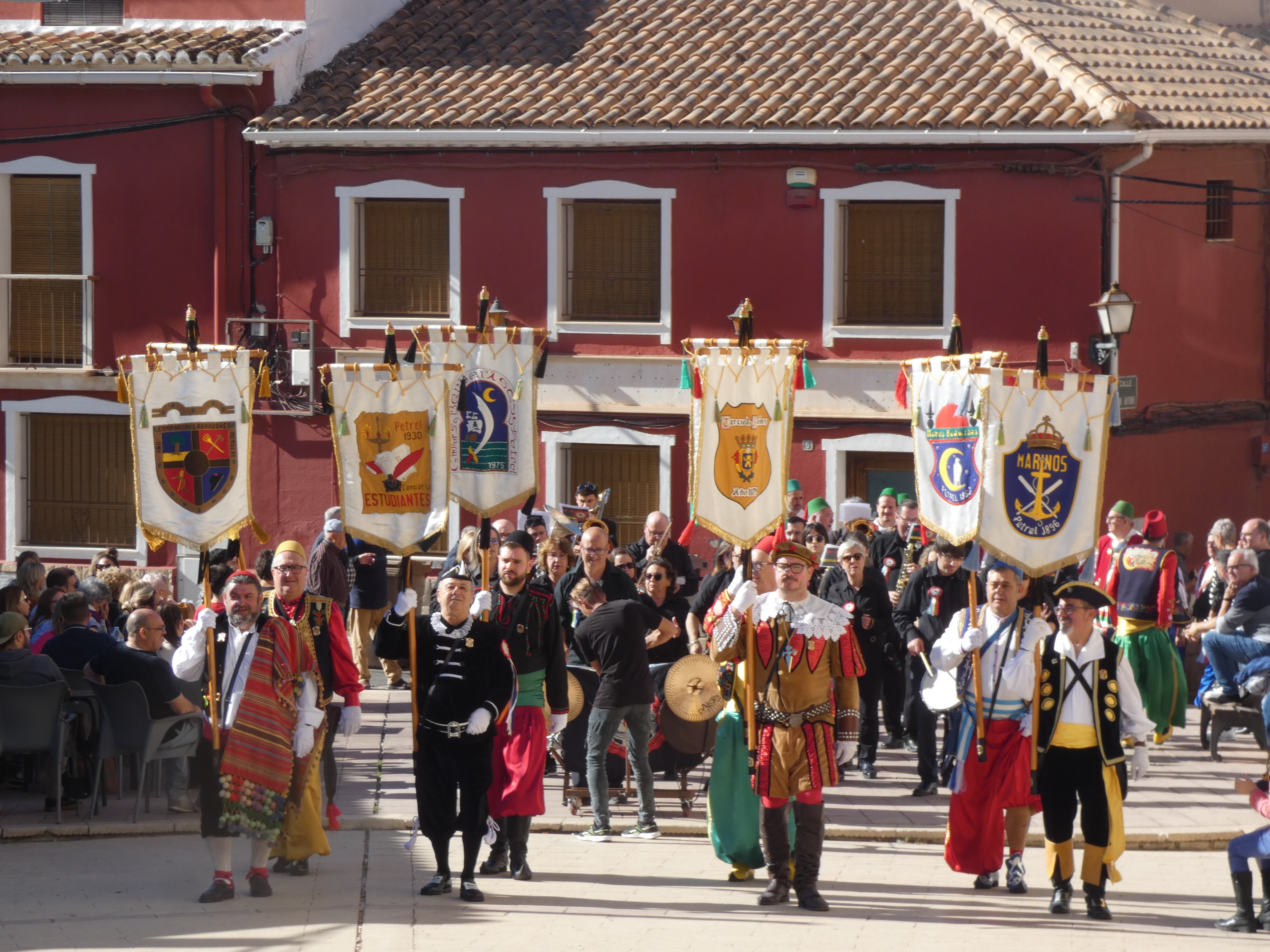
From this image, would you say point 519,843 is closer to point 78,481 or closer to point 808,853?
point 808,853

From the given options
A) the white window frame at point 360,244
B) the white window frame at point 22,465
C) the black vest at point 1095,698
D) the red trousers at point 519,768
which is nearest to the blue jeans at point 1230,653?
the black vest at point 1095,698

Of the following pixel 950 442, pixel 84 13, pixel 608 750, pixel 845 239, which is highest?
pixel 84 13

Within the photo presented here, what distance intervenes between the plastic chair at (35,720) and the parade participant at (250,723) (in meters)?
2.11

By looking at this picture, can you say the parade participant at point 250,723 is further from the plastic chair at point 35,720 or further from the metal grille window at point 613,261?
the metal grille window at point 613,261

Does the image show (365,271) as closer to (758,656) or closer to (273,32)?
(273,32)

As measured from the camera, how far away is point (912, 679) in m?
12.6

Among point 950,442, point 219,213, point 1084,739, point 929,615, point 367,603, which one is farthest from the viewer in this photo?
point 219,213

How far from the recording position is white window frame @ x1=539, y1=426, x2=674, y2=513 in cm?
1997

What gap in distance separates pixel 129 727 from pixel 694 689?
3567 mm

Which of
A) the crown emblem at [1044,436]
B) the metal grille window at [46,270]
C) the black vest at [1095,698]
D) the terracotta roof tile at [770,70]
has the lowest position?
the black vest at [1095,698]

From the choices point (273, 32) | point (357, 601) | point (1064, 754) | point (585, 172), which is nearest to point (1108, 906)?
point (1064, 754)

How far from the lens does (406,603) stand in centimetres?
945

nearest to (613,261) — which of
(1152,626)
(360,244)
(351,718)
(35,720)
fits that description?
(360,244)

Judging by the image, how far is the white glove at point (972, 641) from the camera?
945 centimetres
